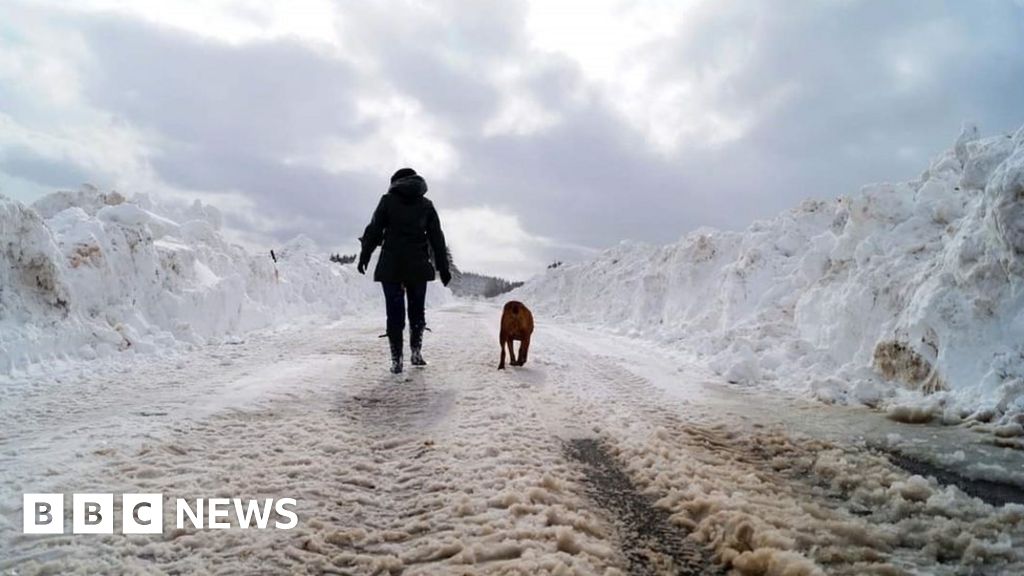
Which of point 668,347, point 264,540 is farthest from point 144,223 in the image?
point 668,347

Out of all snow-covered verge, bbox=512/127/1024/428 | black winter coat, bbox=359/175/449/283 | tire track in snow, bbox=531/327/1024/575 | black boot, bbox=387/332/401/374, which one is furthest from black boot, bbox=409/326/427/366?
snow-covered verge, bbox=512/127/1024/428

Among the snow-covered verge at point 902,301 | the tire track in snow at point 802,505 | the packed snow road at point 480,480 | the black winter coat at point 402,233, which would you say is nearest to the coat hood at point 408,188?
the black winter coat at point 402,233

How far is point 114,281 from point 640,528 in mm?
8493

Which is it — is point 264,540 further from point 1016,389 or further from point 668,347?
point 668,347

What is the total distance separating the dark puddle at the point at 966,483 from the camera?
317 cm

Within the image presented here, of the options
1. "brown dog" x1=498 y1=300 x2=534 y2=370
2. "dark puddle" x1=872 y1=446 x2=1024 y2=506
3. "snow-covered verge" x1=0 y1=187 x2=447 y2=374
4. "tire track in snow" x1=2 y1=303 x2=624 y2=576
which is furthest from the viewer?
"brown dog" x1=498 y1=300 x2=534 y2=370

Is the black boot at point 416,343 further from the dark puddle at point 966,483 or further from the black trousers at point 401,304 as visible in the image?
the dark puddle at point 966,483

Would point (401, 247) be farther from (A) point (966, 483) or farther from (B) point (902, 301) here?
(B) point (902, 301)

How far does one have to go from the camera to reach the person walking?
Answer: 260 inches

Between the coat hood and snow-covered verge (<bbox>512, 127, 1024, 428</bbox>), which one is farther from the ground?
the coat hood

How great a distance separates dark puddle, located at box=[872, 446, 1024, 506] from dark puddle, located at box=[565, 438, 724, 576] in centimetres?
191

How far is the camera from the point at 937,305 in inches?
226

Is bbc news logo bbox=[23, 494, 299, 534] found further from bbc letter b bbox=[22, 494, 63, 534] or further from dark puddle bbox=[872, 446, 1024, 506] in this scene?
dark puddle bbox=[872, 446, 1024, 506]

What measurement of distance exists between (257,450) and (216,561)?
4.13 feet
